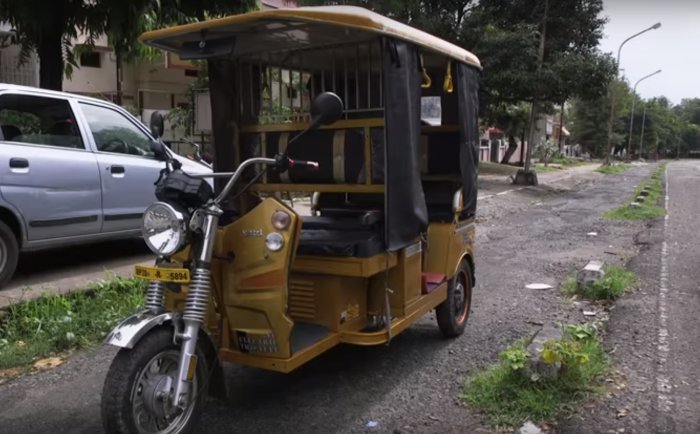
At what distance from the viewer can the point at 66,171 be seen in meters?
5.82

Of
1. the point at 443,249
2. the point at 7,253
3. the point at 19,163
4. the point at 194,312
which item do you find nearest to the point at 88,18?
the point at 19,163

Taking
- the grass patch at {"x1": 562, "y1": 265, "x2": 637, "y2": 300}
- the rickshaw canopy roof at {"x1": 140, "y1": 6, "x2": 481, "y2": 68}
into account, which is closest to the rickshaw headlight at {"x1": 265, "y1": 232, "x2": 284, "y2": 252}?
the rickshaw canopy roof at {"x1": 140, "y1": 6, "x2": 481, "y2": 68}

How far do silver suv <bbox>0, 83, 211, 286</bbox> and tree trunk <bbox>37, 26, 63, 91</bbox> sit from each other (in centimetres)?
278

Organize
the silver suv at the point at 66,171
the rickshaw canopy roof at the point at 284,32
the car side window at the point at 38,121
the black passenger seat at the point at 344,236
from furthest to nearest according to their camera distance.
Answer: the car side window at the point at 38,121 → the silver suv at the point at 66,171 → the black passenger seat at the point at 344,236 → the rickshaw canopy roof at the point at 284,32

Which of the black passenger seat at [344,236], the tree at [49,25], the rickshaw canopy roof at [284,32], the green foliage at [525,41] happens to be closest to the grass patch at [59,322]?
the black passenger seat at [344,236]

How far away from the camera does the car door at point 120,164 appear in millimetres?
6273

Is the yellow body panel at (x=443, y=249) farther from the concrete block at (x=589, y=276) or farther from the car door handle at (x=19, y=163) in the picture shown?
the car door handle at (x=19, y=163)

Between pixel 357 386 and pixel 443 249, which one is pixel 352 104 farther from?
pixel 357 386

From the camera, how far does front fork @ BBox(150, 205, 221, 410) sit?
292cm

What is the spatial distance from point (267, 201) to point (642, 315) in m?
4.10

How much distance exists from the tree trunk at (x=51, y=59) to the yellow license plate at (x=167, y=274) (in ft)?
22.3

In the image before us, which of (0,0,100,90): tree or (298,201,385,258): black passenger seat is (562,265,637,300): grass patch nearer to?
(298,201,385,258): black passenger seat

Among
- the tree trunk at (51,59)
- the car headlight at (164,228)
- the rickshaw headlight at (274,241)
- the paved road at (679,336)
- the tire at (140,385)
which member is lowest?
the paved road at (679,336)

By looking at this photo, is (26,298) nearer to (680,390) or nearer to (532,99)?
(680,390)
